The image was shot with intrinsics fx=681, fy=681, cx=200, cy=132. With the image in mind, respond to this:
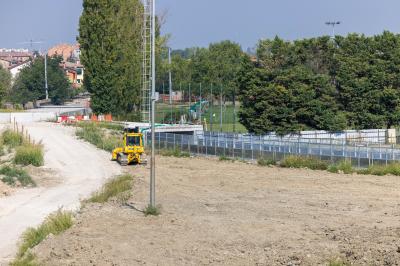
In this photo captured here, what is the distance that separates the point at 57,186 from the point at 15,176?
3.08 metres

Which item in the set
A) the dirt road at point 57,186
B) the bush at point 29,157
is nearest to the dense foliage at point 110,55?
the dirt road at point 57,186

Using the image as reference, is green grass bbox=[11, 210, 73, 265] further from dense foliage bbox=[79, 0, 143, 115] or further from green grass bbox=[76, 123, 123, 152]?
dense foliage bbox=[79, 0, 143, 115]

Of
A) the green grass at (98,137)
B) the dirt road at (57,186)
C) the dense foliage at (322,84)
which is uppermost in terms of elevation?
the dense foliage at (322,84)

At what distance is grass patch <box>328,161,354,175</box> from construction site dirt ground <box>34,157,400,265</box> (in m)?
3.63

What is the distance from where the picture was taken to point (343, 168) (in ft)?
145

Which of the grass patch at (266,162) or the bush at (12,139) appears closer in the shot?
the grass patch at (266,162)

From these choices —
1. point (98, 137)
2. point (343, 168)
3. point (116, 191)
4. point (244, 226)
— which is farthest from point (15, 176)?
point (98, 137)

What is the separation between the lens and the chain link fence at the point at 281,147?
45000 mm

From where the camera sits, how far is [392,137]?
64.9 meters

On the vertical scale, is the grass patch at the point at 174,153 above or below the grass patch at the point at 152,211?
above

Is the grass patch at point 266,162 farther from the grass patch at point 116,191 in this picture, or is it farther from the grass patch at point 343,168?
the grass patch at point 116,191

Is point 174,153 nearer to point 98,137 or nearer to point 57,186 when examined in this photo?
point 98,137

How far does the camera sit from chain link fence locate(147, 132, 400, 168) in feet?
148

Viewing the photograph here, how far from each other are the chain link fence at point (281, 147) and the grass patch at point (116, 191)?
14.0 m
